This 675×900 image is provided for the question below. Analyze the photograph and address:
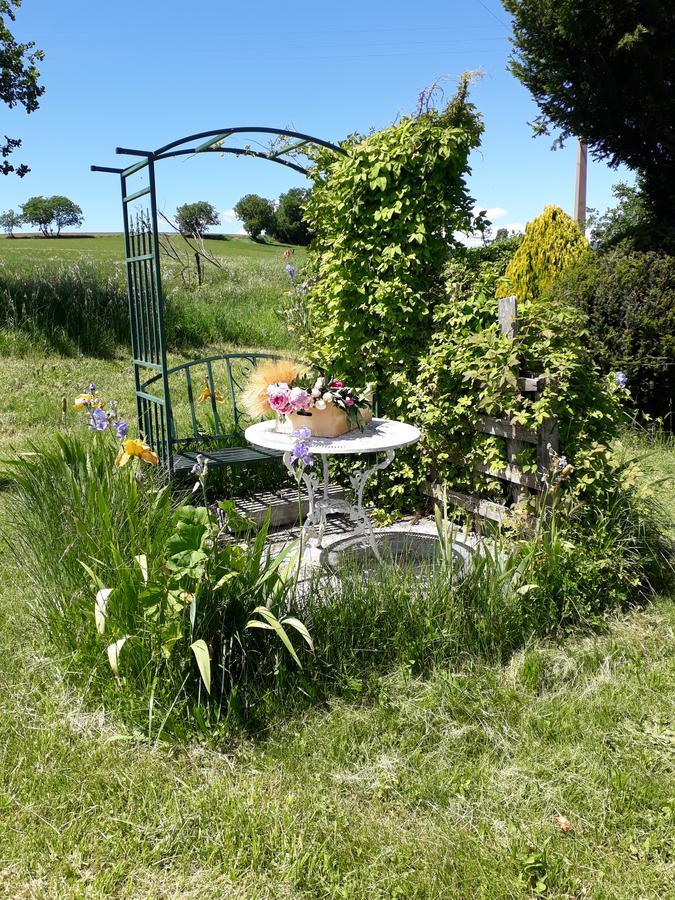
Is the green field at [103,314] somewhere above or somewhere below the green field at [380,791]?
above

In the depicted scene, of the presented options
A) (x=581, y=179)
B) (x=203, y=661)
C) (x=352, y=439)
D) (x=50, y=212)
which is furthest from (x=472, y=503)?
(x=50, y=212)

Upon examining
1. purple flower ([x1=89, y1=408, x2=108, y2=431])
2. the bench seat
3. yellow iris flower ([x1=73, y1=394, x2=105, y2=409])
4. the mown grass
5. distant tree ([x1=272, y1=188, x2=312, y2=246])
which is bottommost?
the mown grass

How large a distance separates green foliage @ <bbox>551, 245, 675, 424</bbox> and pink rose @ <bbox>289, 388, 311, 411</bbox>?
150 inches

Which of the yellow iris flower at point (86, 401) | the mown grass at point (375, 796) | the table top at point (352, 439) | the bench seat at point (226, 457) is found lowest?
the mown grass at point (375, 796)

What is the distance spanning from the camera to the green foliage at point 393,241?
4.24 m

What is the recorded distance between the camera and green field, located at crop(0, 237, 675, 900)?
186cm

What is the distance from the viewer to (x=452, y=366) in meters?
3.82

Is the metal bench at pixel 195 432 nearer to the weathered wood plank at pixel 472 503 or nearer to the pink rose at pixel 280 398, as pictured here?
the pink rose at pixel 280 398

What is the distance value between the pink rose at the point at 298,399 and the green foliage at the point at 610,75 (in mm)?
5939

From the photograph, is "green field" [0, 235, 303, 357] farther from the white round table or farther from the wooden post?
the wooden post

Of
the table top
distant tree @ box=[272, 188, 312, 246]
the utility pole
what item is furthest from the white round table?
distant tree @ box=[272, 188, 312, 246]

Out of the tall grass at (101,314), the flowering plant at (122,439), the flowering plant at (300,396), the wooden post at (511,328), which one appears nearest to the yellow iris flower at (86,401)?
the flowering plant at (122,439)

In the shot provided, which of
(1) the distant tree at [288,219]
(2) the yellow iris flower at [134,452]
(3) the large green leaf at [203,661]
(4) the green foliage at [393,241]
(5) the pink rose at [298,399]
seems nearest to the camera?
(3) the large green leaf at [203,661]

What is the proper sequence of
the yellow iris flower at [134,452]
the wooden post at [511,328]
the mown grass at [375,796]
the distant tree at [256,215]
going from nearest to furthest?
the mown grass at [375,796] → the yellow iris flower at [134,452] → the wooden post at [511,328] → the distant tree at [256,215]
